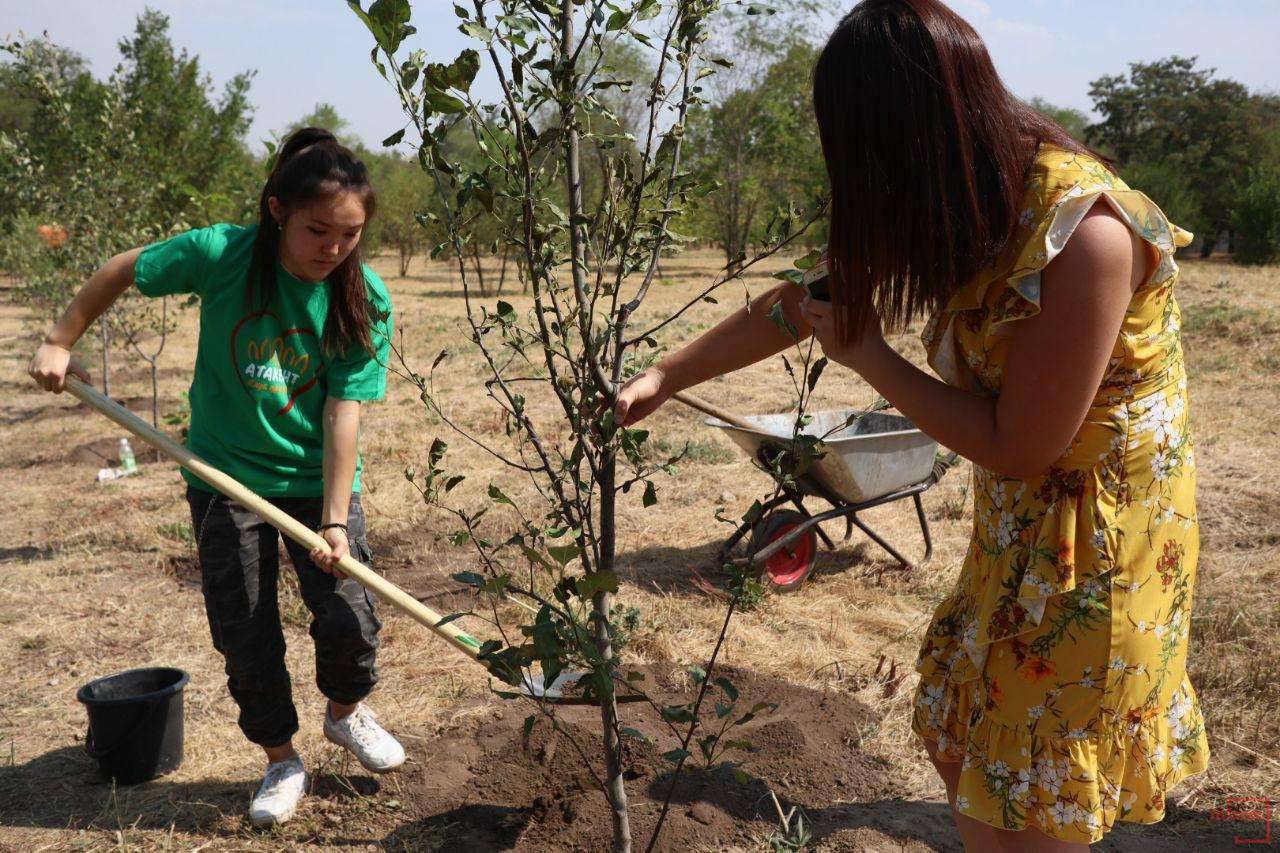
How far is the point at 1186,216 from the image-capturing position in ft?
81.3

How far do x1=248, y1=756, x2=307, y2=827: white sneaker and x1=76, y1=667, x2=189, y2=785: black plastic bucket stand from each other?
377 mm

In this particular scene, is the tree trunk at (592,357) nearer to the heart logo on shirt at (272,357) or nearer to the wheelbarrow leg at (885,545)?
the heart logo on shirt at (272,357)

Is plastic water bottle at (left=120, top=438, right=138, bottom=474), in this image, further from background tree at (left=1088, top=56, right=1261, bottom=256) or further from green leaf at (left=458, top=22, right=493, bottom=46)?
background tree at (left=1088, top=56, right=1261, bottom=256)

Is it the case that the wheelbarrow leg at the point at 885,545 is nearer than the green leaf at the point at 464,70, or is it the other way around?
the green leaf at the point at 464,70

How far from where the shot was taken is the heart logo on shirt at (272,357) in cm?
261

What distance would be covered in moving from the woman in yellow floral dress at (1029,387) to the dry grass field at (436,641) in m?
1.01

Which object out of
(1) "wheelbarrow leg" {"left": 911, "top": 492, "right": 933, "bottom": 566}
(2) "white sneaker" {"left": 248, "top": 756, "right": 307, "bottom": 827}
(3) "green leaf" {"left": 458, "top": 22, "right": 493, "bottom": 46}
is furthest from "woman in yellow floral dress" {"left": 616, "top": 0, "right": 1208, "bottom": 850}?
(1) "wheelbarrow leg" {"left": 911, "top": 492, "right": 933, "bottom": 566}

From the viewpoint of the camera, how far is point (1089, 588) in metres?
1.46

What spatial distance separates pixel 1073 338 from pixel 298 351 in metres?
2.01

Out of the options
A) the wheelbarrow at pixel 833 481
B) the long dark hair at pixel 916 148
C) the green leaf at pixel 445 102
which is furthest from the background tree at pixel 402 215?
the long dark hair at pixel 916 148

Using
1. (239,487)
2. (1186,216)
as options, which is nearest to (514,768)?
(239,487)

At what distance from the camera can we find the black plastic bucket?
9.38 ft

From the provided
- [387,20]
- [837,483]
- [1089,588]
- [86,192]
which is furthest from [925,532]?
[86,192]

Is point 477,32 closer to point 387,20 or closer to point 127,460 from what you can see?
point 387,20
